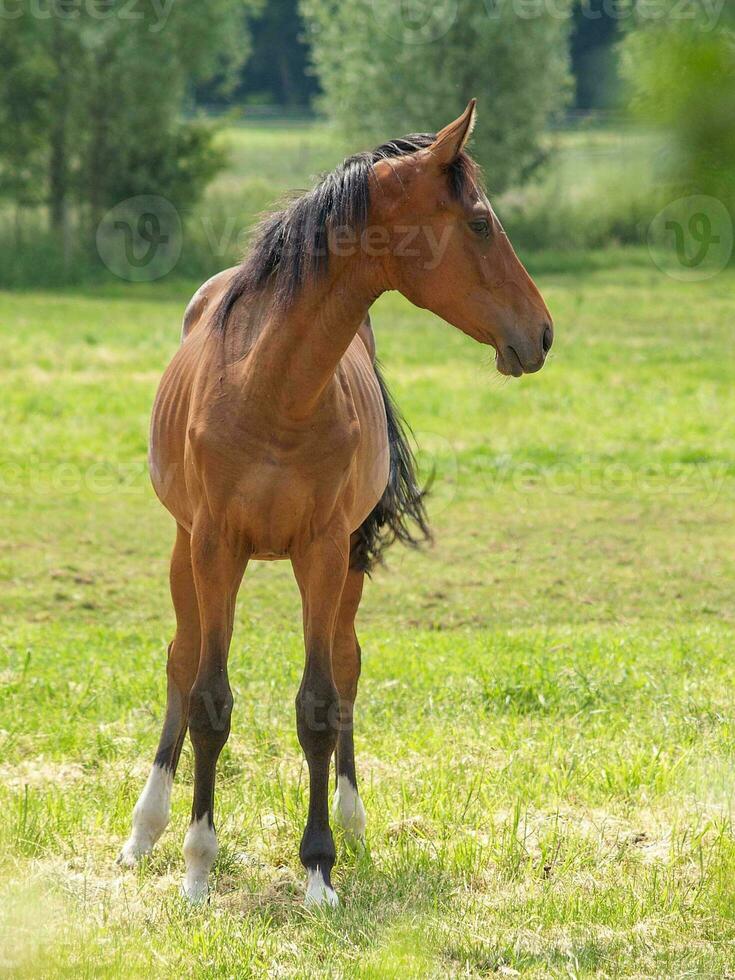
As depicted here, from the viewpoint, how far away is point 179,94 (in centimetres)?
2442

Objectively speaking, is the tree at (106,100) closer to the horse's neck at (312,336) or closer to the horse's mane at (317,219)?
the horse's mane at (317,219)

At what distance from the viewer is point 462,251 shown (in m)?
3.39

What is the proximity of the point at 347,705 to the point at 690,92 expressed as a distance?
3414mm

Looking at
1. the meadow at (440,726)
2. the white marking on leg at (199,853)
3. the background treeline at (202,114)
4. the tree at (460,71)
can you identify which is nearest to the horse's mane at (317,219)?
the meadow at (440,726)

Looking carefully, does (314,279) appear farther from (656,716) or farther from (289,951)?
(656,716)

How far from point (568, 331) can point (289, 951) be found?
15.0 meters

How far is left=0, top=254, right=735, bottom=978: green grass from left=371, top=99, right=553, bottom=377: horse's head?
33 cm

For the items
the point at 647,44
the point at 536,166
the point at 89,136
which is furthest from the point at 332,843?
the point at 536,166

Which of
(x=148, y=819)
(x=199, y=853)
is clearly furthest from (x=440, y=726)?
(x=199, y=853)

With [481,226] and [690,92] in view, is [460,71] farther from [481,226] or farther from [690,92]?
[690,92]

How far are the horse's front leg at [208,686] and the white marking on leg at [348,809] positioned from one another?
0.58m

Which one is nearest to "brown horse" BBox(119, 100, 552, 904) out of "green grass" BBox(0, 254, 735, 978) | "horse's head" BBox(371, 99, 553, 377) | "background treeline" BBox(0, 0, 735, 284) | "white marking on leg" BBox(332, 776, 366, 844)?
"horse's head" BBox(371, 99, 553, 377)

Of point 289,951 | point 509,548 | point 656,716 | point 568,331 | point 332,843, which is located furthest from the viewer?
point 568,331

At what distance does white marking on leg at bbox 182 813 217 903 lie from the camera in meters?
3.81
